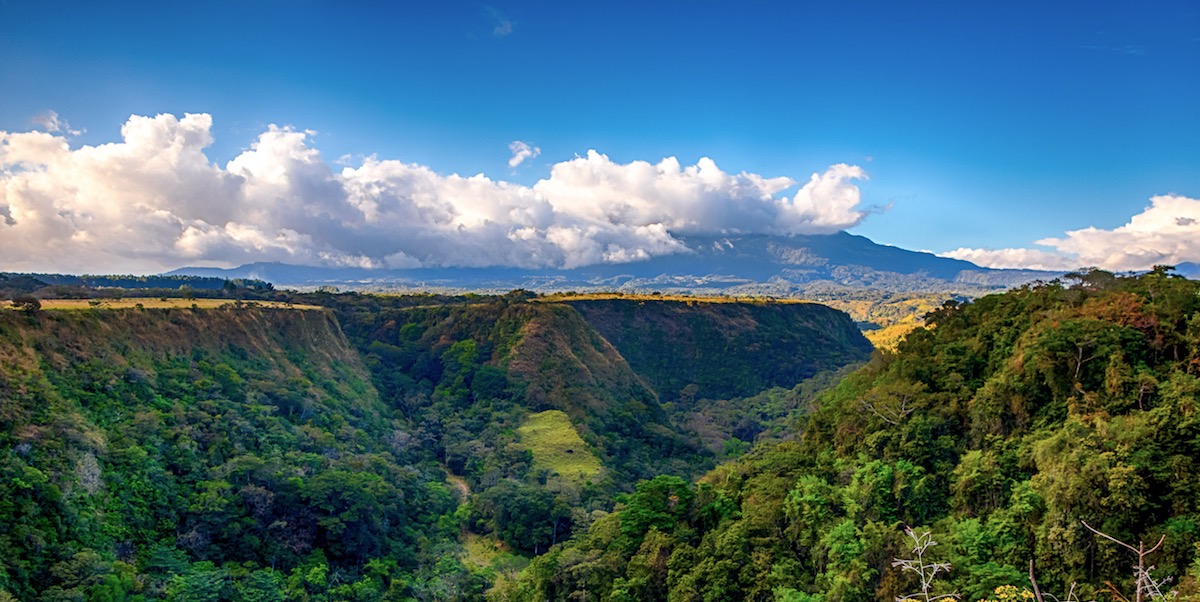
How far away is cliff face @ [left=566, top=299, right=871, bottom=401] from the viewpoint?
90.2 meters

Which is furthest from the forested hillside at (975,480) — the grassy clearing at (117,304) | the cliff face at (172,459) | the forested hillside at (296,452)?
the grassy clearing at (117,304)

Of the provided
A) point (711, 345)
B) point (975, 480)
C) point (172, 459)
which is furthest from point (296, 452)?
point (711, 345)

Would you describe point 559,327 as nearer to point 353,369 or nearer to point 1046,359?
point 353,369

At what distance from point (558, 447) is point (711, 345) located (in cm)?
4894

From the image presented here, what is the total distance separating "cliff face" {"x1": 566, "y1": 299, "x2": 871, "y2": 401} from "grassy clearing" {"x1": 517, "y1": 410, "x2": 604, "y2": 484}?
99.2 feet

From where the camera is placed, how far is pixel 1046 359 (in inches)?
918

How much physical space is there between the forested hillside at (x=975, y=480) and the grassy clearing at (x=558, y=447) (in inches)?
584

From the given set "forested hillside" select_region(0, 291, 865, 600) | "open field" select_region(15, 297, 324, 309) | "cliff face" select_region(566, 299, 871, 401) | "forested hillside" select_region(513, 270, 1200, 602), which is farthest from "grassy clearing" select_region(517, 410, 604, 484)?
"cliff face" select_region(566, 299, 871, 401)

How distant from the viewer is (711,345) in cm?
9681

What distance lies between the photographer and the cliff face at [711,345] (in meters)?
90.2

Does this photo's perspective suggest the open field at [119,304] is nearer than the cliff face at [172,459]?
No

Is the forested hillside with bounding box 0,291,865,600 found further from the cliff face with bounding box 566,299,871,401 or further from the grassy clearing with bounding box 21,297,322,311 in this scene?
the cliff face with bounding box 566,299,871,401

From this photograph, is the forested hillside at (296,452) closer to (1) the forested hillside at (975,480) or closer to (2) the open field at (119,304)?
(2) the open field at (119,304)

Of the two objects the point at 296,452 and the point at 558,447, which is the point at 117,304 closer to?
the point at 296,452
